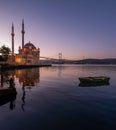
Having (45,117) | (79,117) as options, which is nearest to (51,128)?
(45,117)

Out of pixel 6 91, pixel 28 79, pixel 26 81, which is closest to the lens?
pixel 6 91

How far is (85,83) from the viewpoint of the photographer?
46469 mm

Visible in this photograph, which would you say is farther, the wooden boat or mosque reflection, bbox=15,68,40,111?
mosque reflection, bbox=15,68,40,111

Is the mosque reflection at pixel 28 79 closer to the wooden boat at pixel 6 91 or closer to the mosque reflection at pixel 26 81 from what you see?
the mosque reflection at pixel 26 81

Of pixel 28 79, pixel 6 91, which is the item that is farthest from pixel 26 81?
pixel 6 91

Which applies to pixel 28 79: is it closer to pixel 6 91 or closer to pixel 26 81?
pixel 26 81

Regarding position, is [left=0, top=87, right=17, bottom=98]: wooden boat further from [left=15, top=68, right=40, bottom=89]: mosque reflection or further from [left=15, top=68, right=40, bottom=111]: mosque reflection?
[left=15, top=68, right=40, bottom=89]: mosque reflection

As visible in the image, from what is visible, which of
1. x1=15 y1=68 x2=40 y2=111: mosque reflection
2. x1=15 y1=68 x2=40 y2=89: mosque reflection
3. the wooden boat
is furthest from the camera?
x1=15 y1=68 x2=40 y2=89: mosque reflection

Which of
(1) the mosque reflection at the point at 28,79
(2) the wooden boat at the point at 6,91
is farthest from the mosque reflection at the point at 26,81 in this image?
(2) the wooden boat at the point at 6,91

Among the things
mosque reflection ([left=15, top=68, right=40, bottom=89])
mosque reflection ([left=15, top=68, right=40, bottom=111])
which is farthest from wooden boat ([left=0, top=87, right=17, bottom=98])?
mosque reflection ([left=15, top=68, right=40, bottom=89])

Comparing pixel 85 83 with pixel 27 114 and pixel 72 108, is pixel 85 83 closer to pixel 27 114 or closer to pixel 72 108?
pixel 72 108

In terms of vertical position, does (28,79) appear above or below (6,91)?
below

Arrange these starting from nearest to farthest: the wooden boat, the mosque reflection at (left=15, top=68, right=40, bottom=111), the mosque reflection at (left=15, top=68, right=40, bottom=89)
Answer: the wooden boat → the mosque reflection at (left=15, top=68, right=40, bottom=111) → the mosque reflection at (left=15, top=68, right=40, bottom=89)

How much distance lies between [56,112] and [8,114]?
18.3 ft
